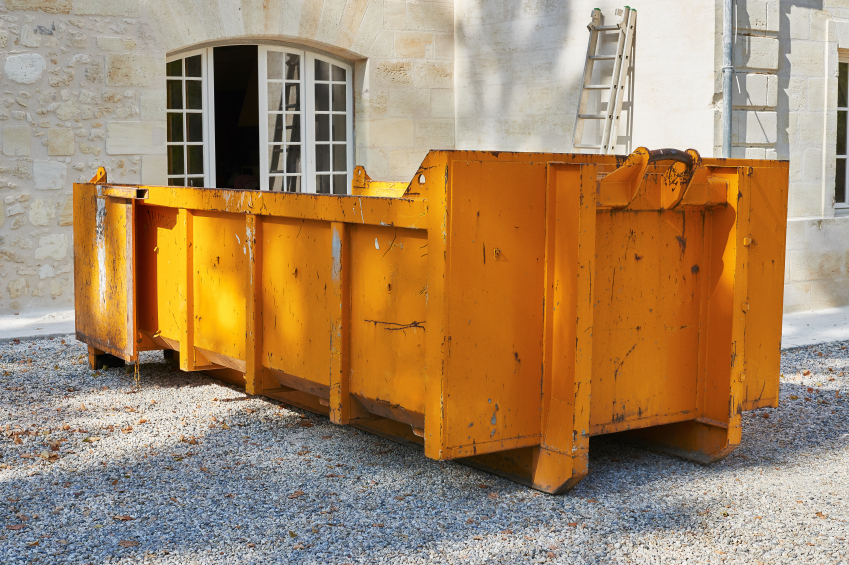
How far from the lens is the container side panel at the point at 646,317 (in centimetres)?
405

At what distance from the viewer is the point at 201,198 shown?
520 cm

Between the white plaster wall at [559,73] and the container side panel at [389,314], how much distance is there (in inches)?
221

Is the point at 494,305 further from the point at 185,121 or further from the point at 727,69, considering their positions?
the point at 185,121

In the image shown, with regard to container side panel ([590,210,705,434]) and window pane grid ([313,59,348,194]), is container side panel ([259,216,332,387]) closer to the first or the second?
container side panel ([590,210,705,434])

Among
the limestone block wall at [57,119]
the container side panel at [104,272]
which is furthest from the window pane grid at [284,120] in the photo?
the container side panel at [104,272]

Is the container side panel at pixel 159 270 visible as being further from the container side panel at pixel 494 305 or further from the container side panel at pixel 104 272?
the container side panel at pixel 494 305

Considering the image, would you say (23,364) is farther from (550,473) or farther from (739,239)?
(739,239)

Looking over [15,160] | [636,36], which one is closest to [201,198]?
[15,160]

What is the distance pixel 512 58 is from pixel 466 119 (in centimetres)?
98

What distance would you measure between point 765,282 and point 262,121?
7153mm

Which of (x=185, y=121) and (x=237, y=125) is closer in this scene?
(x=185, y=121)

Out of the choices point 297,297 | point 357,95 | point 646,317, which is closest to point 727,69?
point 357,95

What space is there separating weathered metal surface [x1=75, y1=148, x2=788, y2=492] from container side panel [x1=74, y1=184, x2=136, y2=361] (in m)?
0.83

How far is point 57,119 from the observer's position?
8914 mm
